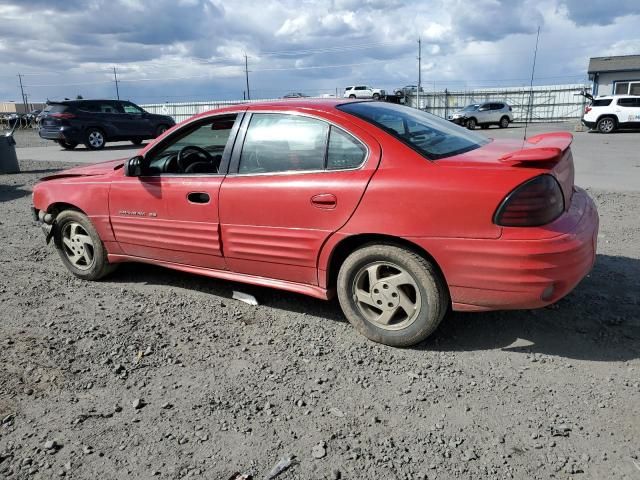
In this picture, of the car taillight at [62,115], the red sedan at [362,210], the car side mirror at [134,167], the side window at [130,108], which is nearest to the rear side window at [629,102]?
the side window at [130,108]

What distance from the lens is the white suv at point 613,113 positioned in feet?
78.0

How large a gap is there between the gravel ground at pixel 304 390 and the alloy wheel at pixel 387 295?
7.9 inches

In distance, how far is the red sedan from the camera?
2.93 metres

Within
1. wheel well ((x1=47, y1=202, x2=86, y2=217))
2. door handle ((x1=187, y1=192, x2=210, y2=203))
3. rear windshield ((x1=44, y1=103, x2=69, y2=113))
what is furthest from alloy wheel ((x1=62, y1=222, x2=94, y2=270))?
rear windshield ((x1=44, y1=103, x2=69, y2=113))

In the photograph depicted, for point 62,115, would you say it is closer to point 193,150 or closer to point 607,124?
point 193,150

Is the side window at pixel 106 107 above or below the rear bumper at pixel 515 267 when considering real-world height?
above

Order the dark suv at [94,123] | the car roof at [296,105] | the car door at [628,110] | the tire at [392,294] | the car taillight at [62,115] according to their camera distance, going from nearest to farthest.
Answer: the tire at [392,294] → the car roof at [296,105] → the car taillight at [62,115] → the dark suv at [94,123] → the car door at [628,110]

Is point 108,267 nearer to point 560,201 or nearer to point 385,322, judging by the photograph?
point 385,322

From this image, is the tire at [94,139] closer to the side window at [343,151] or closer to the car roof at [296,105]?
the car roof at [296,105]

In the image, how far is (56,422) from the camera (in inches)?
108

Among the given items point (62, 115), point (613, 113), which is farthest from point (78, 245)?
point (613, 113)

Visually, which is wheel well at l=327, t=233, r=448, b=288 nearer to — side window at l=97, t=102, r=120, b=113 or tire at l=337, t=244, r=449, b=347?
tire at l=337, t=244, r=449, b=347

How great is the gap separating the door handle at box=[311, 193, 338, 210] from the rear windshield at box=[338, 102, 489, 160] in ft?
1.85

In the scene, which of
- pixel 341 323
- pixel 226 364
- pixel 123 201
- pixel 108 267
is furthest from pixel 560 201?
pixel 108 267
